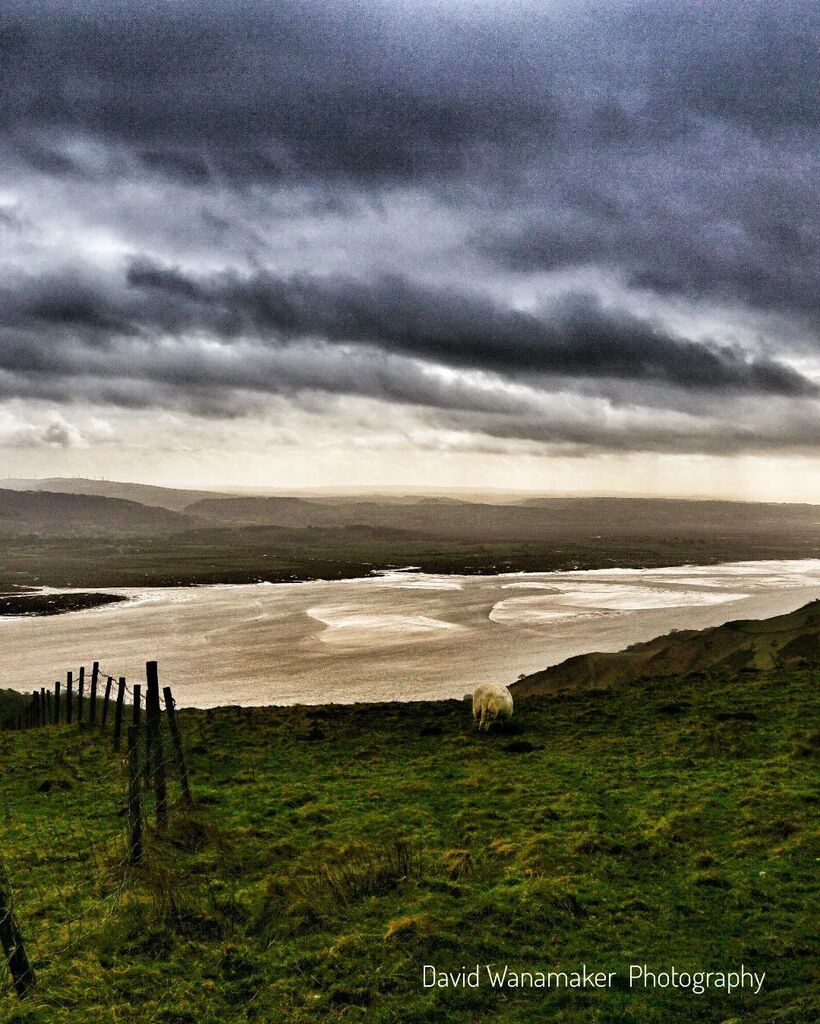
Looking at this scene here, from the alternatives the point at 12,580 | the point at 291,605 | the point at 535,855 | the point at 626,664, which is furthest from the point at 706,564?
the point at 535,855

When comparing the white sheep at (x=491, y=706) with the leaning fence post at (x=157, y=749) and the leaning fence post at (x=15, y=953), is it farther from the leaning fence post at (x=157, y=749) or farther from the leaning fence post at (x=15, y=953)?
the leaning fence post at (x=15, y=953)

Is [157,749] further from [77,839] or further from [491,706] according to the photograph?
[491,706]

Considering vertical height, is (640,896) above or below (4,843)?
above

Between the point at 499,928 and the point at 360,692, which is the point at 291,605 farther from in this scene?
the point at 499,928

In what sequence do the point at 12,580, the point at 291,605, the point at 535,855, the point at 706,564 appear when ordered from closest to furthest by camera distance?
the point at 535,855 → the point at 291,605 → the point at 12,580 → the point at 706,564

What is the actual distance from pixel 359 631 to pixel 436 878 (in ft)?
123

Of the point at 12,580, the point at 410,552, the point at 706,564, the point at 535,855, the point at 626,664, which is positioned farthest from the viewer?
the point at 410,552

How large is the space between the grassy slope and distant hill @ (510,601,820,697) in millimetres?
9605

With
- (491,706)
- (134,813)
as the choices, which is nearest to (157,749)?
(134,813)

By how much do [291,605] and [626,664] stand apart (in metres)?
37.2

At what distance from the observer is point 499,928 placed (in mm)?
7129

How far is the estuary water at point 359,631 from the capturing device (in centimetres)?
3266

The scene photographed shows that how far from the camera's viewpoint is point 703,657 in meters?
27.5

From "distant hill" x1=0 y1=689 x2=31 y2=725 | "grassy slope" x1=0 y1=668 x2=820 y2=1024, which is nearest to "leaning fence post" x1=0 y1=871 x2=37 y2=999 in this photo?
"grassy slope" x1=0 y1=668 x2=820 y2=1024
